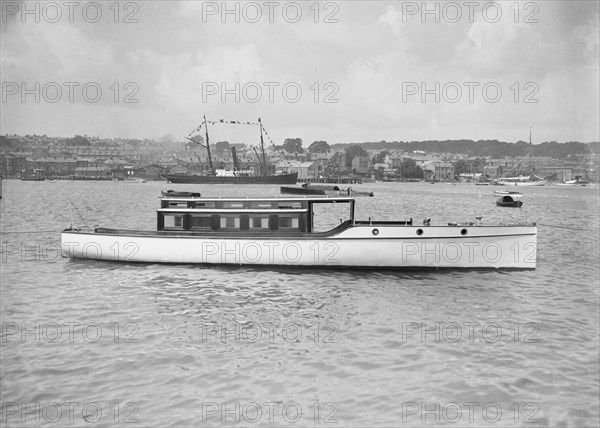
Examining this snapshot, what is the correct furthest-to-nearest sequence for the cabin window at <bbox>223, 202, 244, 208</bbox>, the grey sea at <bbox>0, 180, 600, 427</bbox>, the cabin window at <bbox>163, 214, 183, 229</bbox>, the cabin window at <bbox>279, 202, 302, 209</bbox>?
1. the cabin window at <bbox>163, 214, 183, 229</bbox>
2. the cabin window at <bbox>223, 202, 244, 208</bbox>
3. the cabin window at <bbox>279, 202, 302, 209</bbox>
4. the grey sea at <bbox>0, 180, 600, 427</bbox>

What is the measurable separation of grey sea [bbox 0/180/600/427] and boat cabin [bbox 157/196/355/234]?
196 cm

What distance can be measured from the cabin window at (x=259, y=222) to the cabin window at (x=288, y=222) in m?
0.66

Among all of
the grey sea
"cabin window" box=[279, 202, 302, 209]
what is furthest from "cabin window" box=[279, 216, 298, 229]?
the grey sea

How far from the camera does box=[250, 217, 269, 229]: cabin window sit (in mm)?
28281

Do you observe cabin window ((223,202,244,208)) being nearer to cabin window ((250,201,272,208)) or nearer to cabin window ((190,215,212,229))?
cabin window ((250,201,272,208))

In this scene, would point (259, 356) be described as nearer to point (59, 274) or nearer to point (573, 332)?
point (573, 332)

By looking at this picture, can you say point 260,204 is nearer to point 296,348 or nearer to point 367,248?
point 367,248

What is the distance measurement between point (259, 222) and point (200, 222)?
2914 millimetres

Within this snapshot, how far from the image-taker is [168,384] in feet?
45.5

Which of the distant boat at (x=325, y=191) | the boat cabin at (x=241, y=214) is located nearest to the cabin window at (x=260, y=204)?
the boat cabin at (x=241, y=214)

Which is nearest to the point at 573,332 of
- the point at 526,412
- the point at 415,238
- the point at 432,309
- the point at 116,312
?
the point at 432,309

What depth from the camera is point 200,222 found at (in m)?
28.9

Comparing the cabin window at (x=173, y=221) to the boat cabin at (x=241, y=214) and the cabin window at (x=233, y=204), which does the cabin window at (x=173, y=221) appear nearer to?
the boat cabin at (x=241, y=214)

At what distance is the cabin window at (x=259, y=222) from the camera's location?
28281mm
